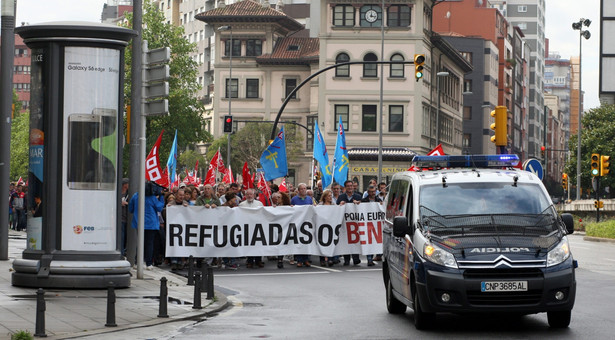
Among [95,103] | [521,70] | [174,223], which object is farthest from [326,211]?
[521,70]

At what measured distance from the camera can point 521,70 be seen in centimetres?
16200

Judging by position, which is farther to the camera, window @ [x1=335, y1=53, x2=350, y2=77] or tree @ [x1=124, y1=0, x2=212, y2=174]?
window @ [x1=335, y1=53, x2=350, y2=77]

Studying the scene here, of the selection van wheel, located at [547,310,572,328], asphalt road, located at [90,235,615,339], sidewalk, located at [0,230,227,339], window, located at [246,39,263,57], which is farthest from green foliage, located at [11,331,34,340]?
window, located at [246,39,263,57]

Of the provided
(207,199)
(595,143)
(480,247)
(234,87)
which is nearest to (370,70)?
(234,87)

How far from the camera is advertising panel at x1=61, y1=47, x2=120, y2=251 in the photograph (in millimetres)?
17906

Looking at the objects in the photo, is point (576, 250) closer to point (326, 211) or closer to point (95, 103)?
point (326, 211)

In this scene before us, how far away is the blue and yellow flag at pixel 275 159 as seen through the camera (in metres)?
33.4

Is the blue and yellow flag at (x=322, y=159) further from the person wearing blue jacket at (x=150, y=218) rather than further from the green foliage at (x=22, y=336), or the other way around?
the green foliage at (x=22, y=336)

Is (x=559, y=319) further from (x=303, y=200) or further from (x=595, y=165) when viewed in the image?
(x=595, y=165)

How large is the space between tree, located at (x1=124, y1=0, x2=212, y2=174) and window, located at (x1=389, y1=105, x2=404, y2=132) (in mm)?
13523

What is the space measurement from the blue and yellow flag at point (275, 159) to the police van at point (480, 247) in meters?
18.1

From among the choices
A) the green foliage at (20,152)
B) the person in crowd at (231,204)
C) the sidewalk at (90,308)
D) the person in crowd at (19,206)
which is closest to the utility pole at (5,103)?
the sidewalk at (90,308)

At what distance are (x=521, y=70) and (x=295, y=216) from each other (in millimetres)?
139439

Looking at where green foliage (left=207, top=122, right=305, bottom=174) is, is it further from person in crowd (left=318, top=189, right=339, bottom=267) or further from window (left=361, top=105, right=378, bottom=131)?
person in crowd (left=318, top=189, right=339, bottom=267)
